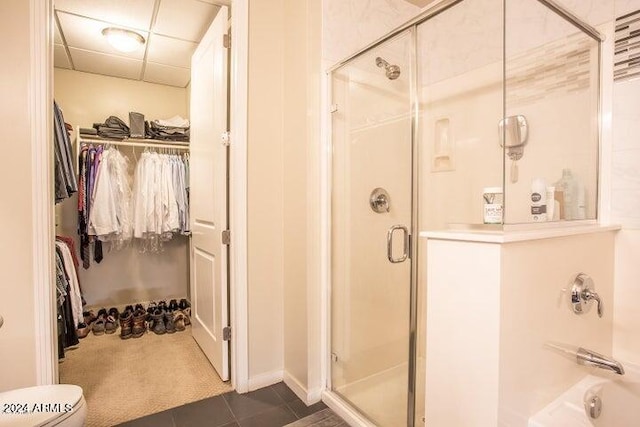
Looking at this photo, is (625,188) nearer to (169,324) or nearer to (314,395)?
(314,395)

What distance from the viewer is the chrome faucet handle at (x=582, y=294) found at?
3.57 feet

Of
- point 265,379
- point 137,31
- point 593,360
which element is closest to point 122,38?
point 137,31

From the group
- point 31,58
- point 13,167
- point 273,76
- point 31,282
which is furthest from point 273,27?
point 31,282

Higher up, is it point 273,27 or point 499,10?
point 273,27

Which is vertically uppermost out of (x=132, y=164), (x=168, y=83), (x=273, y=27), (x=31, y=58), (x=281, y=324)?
(x=168, y=83)

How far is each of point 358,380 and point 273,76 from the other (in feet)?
5.95

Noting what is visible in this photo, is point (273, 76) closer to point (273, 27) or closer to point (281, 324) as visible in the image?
point (273, 27)

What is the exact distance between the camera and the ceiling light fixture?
2396 mm

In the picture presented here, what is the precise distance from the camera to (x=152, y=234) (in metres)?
3.06

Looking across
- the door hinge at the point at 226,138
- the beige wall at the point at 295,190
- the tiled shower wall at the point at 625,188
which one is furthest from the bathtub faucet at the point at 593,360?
the door hinge at the point at 226,138

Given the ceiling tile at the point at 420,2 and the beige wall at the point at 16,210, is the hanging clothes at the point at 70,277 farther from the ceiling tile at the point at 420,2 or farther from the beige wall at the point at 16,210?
the ceiling tile at the point at 420,2

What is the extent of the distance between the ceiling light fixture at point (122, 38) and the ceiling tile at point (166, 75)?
502 millimetres

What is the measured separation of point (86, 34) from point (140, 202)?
4.49ft

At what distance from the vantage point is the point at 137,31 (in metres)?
2.44
